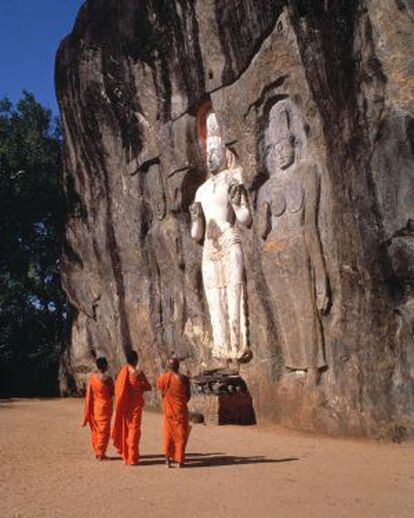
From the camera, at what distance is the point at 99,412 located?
25.4 ft

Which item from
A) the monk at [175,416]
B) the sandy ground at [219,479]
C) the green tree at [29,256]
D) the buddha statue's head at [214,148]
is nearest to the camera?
the sandy ground at [219,479]

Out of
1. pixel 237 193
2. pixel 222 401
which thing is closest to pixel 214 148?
pixel 237 193

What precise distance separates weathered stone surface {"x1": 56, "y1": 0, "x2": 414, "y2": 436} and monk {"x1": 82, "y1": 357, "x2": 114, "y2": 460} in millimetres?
3225

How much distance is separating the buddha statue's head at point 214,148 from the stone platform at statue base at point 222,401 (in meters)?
3.69

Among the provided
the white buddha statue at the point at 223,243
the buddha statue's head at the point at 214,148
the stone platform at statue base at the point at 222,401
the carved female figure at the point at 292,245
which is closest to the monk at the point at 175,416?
the carved female figure at the point at 292,245

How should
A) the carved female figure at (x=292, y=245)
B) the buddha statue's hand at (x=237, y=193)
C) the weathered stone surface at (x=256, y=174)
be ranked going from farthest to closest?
the buddha statue's hand at (x=237, y=193), the carved female figure at (x=292, y=245), the weathered stone surface at (x=256, y=174)

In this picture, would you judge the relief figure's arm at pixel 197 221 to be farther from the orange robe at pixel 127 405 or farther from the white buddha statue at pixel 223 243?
the orange robe at pixel 127 405

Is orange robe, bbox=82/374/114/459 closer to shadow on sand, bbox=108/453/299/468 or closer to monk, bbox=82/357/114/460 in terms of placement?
monk, bbox=82/357/114/460

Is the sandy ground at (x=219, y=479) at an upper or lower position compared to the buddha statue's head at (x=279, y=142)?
lower

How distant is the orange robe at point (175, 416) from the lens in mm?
A: 7027

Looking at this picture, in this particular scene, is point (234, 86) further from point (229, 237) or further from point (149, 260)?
point (149, 260)

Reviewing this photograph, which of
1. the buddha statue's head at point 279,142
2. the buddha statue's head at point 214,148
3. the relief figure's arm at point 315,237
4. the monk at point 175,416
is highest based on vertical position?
the buddha statue's head at point 214,148

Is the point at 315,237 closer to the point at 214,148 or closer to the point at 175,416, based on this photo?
the point at 214,148

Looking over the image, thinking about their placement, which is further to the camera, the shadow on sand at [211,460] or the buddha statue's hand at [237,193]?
the buddha statue's hand at [237,193]
